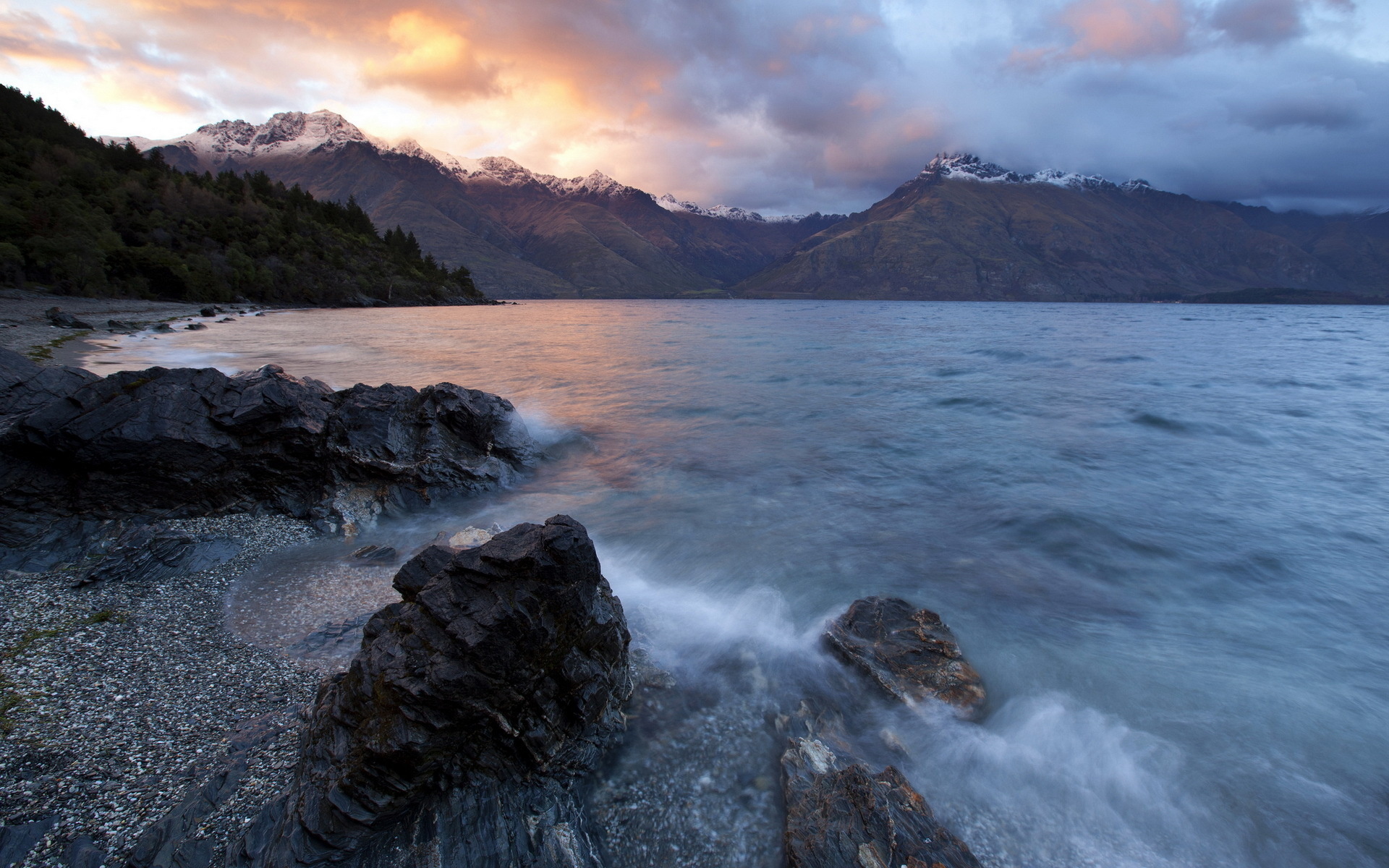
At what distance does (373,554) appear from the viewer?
788cm

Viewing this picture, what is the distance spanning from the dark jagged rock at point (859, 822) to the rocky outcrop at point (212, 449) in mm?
7715

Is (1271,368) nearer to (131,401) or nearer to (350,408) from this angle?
(350,408)

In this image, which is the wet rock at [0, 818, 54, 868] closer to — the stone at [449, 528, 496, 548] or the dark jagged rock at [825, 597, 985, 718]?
the stone at [449, 528, 496, 548]

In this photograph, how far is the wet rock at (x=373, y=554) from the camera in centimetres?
778

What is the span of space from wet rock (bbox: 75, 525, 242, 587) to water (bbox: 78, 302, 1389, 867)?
0.90 meters

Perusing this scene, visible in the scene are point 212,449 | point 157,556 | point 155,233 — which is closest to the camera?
point 157,556

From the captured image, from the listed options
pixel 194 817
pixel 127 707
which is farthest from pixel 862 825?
pixel 127 707

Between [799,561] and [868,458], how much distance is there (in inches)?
257

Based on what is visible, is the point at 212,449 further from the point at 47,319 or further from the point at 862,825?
the point at 47,319

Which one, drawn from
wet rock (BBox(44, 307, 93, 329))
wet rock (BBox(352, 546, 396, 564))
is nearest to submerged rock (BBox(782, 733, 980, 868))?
wet rock (BBox(352, 546, 396, 564))

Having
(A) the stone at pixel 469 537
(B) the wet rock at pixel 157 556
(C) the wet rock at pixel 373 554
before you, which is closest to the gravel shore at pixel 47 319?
(B) the wet rock at pixel 157 556

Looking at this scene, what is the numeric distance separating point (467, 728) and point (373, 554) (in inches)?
187

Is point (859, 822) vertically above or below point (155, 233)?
below

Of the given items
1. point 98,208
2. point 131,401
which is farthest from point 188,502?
point 98,208
